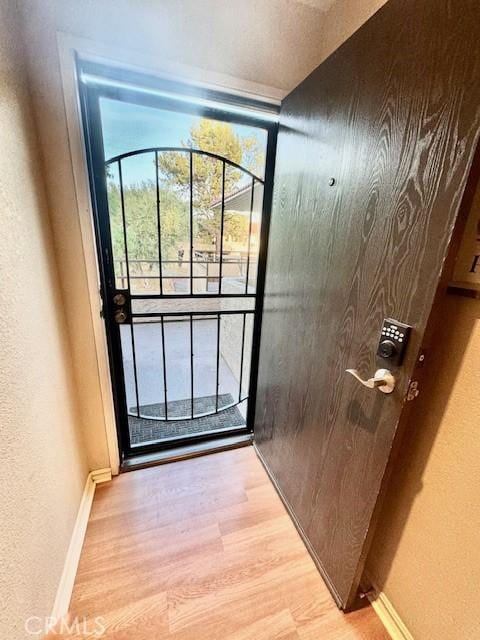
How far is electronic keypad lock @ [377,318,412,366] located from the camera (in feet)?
2.30

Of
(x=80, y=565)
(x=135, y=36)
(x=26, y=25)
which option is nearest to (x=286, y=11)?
(x=135, y=36)

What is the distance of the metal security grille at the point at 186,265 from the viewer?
4.09ft

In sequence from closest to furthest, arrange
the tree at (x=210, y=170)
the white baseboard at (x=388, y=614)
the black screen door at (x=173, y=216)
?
the white baseboard at (x=388, y=614)
the black screen door at (x=173, y=216)
the tree at (x=210, y=170)

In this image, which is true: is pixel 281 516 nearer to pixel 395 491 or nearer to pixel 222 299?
pixel 395 491

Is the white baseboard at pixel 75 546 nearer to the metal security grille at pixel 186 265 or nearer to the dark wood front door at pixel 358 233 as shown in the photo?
the metal security grille at pixel 186 265

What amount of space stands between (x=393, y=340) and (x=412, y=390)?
0.47 feet

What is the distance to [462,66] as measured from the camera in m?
0.55

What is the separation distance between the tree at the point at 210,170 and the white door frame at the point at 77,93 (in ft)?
0.55

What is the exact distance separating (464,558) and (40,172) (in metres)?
1.87

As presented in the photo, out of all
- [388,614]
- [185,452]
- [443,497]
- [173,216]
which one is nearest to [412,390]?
[443,497]

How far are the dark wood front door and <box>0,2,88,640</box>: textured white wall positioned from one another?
39.6 inches

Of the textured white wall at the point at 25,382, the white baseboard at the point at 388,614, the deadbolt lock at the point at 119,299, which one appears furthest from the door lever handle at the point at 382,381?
the deadbolt lock at the point at 119,299

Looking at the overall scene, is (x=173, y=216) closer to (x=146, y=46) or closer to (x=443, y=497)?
(x=146, y=46)

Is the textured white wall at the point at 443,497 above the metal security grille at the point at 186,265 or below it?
below
